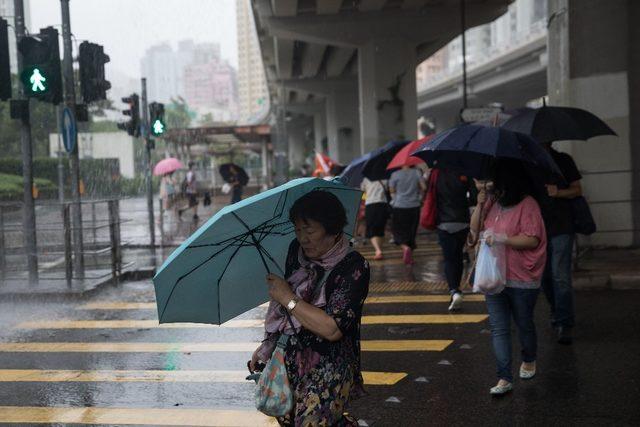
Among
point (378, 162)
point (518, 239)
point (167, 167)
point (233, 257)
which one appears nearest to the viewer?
point (233, 257)

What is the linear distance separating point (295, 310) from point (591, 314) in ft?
20.2

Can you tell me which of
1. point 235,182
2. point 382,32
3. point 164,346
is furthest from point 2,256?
point 382,32

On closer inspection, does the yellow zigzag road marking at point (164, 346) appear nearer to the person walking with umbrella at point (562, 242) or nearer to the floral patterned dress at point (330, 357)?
the person walking with umbrella at point (562, 242)

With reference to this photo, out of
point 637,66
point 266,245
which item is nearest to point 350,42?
point 637,66

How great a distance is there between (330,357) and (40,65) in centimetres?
973

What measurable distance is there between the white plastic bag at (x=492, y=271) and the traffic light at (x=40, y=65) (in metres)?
8.26

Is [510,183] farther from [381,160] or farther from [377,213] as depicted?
[377,213]

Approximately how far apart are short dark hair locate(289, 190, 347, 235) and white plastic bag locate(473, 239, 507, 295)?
244 cm

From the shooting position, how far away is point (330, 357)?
127 inches

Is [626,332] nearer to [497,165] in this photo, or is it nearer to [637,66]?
[497,165]

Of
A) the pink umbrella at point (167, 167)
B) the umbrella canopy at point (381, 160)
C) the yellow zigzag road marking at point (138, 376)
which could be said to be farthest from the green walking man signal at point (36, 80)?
the pink umbrella at point (167, 167)

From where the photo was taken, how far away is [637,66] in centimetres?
1340

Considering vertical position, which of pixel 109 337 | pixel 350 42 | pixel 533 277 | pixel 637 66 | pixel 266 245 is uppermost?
pixel 350 42

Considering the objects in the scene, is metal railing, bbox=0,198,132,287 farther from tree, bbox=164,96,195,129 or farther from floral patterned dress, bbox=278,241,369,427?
tree, bbox=164,96,195,129
